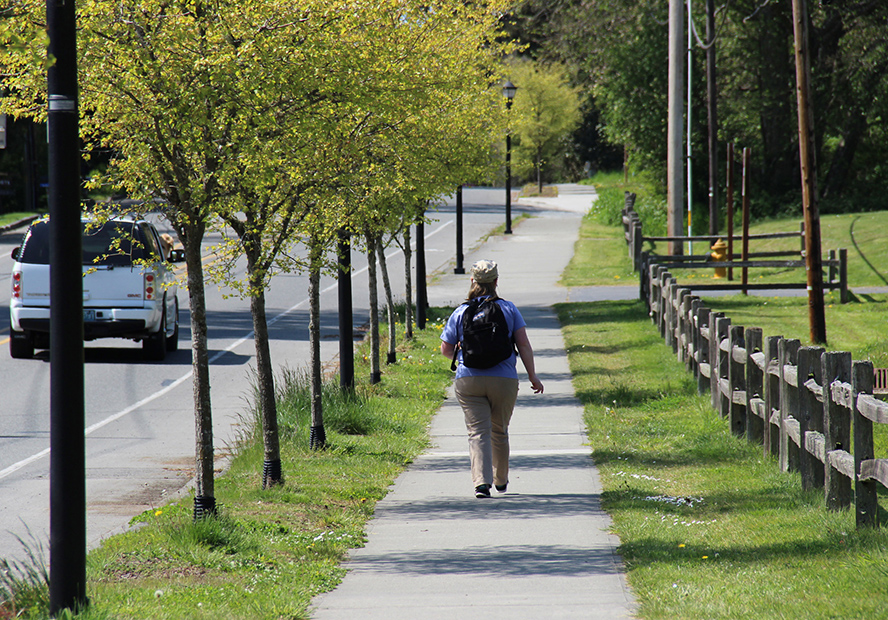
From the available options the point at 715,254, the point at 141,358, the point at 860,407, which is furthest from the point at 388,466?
the point at 715,254

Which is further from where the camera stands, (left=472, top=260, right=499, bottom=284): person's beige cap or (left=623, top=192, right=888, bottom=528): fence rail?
(left=472, top=260, right=499, bottom=284): person's beige cap

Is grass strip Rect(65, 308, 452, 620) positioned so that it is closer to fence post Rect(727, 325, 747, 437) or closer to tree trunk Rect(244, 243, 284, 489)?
tree trunk Rect(244, 243, 284, 489)

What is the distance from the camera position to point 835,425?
6883mm

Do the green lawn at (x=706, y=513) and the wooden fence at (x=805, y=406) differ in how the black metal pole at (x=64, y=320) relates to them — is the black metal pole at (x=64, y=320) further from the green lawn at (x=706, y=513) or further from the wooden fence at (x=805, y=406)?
the wooden fence at (x=805, y=406)

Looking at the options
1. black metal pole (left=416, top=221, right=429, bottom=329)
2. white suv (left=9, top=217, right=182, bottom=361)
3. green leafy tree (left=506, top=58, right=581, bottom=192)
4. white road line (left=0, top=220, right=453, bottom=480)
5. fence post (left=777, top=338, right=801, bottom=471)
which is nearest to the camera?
fence post (left=777, top=338, right=801, bottom=471)

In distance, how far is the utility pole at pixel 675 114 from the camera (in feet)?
80.4

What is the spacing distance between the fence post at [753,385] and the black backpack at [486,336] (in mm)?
2588

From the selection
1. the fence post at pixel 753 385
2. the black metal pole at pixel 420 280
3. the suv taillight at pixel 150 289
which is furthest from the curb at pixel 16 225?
the fence post at pixel 753 385

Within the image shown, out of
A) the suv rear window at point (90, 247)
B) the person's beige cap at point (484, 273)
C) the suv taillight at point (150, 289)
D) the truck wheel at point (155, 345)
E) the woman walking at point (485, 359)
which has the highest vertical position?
the suv rear window at point (90, 247)

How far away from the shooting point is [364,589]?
19.2ft

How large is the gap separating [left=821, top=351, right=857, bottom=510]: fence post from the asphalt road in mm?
4773

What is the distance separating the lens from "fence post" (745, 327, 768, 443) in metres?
9.30

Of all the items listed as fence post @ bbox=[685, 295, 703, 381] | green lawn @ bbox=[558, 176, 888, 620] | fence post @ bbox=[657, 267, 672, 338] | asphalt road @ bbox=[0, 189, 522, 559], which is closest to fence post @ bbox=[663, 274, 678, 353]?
green lawn @ bbox=[558, 176, 888, 620]

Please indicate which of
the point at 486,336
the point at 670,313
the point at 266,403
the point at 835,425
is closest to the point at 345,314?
the point at 266,403
